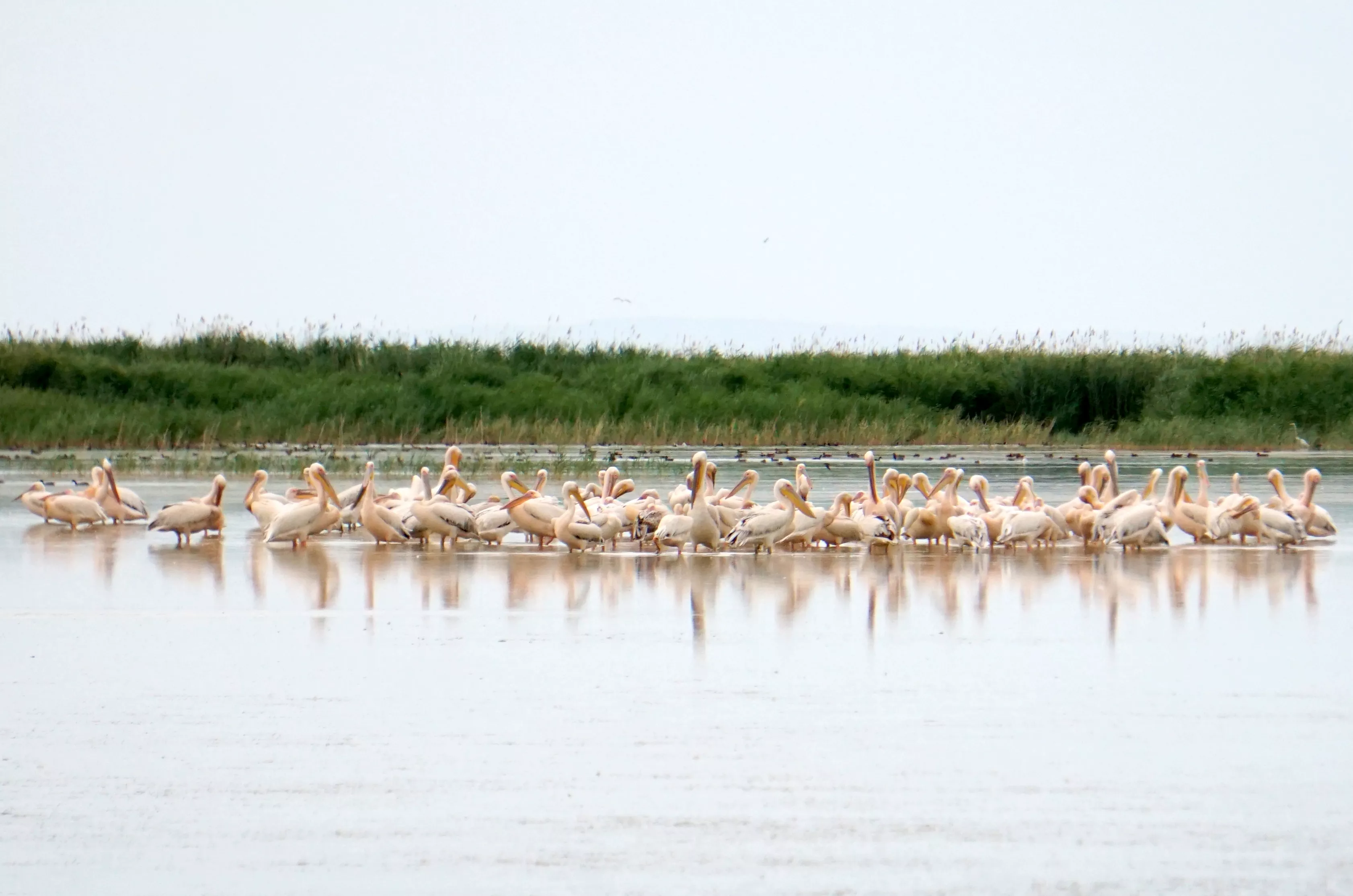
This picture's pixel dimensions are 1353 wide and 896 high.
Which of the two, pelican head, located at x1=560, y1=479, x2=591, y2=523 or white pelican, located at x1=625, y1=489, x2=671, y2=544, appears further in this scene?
white pelican, located at x1=625, y1=489, x2=671, y2=544

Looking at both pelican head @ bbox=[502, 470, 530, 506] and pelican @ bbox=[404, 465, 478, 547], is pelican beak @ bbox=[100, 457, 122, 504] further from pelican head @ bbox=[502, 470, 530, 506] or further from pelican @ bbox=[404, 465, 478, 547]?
pelican head @ bbox=[502, 470, 530, 506]

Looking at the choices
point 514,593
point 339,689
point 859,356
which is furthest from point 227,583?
point 859,356

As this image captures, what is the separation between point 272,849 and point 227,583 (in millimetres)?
6617

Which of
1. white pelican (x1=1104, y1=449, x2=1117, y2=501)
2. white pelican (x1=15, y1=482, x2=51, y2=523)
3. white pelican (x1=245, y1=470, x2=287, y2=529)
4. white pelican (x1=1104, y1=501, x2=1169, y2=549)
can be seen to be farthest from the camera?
white pelican (x1=15, y1=482, x2=51, y2=523)

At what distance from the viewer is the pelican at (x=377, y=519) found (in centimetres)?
1452

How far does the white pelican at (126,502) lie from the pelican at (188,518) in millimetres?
1489

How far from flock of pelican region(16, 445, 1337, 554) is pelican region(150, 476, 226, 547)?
10mm

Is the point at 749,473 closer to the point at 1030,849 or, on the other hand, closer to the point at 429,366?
the point at 1030,849

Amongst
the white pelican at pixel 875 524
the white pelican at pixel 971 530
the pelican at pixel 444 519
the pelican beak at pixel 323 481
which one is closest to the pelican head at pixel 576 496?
the pelican at pixel 444 519

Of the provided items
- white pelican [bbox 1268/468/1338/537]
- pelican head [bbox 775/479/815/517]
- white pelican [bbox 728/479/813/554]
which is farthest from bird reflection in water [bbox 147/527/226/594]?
white pelican [bbox 1268/468/1338/537]

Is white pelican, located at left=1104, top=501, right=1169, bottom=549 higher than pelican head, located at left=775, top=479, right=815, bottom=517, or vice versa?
pelican head, located at left=775, top=479, right=815, bottom=517

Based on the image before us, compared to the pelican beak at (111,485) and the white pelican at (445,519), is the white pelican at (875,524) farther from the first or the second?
the pelican beak at (111,485)

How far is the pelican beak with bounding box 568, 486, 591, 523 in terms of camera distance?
14.1m

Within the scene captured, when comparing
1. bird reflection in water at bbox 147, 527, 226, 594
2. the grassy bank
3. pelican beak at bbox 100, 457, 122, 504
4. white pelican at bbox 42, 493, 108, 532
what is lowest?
bird reflection in water at bbox 147, 527, 226, 594
